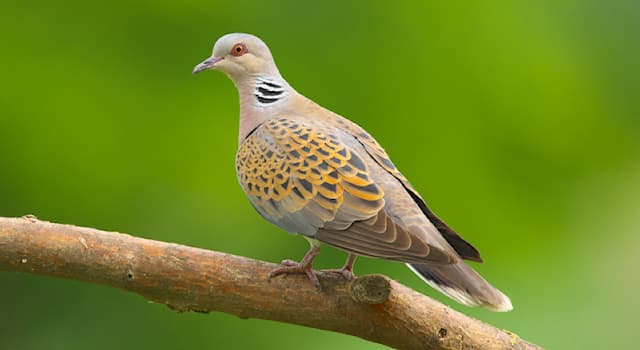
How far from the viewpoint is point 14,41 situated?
10.8ft

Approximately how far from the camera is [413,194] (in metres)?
2.46

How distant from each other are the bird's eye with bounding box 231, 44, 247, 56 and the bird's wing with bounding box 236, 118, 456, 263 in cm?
26

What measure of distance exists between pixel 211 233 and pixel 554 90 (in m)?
1.35

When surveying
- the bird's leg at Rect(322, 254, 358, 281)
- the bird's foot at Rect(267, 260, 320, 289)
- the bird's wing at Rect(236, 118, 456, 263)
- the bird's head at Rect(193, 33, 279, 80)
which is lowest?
the bird's foot at Rect(267, 260, 320, 289)

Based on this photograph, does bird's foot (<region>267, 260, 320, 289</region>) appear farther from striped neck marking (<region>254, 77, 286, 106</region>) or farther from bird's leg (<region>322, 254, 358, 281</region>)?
striped neck marking (<region>254, 77, 286, 106</region>)

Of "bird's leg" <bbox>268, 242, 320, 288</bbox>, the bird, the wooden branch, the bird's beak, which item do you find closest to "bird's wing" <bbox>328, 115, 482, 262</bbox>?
the bird

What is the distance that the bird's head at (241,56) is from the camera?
274cm

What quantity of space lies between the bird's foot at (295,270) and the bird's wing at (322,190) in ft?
0.29

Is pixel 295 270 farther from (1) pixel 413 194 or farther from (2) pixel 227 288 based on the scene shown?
(1) pixel 413 194

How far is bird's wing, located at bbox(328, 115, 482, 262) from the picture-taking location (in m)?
2.28

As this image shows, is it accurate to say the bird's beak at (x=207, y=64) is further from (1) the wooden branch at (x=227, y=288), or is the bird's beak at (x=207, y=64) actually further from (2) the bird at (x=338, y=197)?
(1) the wooden branch at (x=227, y=288)

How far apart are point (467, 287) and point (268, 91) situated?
87 centimetres

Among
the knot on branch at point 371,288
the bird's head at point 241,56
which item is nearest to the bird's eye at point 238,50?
the bird's head at point 241,56

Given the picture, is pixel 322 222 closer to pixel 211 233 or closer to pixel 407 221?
pixel 407 221
